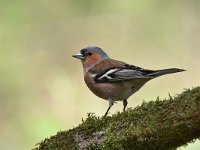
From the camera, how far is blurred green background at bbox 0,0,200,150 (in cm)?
1045

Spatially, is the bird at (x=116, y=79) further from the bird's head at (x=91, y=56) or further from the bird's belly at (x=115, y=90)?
the bird's head at (x=91, y=56)

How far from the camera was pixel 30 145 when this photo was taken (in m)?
9.88

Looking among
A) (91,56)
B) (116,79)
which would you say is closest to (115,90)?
(116,79)

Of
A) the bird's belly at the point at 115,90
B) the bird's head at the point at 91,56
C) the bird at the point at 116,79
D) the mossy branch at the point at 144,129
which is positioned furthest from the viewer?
the bird's head at the point at 91,56

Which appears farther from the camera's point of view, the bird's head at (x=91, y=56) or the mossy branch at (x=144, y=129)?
the bird's head at (x=91, y=56)

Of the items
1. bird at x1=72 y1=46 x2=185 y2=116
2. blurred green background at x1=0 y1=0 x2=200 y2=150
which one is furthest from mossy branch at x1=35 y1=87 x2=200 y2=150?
blurred green background at x1=0 y1=0 x2=200 y2=150

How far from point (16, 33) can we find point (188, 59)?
13.0 feet

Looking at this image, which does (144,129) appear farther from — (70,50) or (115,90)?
(70,50)

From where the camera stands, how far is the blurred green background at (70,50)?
10.5 meters

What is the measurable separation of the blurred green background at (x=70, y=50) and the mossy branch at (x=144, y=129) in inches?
226

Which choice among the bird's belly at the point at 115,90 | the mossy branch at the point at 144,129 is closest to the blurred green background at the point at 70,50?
the bird's belly at the point at 115,90

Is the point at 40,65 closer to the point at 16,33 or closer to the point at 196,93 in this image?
the point at 16,33

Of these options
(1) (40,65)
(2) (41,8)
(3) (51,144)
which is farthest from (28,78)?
(3) (51,144)

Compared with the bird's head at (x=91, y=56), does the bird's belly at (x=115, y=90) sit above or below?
below
